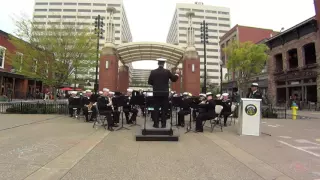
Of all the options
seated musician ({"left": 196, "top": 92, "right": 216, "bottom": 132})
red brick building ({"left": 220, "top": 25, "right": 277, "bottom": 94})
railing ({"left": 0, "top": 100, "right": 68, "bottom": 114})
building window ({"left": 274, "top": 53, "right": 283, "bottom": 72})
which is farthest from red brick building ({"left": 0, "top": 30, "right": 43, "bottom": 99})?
red brick building ({"left": 220, "top": 25, "right": 277, "bottom": 94})

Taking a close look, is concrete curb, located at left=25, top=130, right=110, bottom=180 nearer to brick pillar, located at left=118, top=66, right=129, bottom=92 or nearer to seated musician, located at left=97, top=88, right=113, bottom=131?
seated musician, located at left=97, top=88, right=113, bottom=131

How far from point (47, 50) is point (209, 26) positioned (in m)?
96.2

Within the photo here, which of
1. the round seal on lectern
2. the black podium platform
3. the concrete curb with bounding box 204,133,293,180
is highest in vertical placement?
the round seal on lectern

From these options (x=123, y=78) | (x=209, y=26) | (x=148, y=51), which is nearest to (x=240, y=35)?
(x=148, y=51)

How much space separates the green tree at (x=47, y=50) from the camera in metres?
14.5

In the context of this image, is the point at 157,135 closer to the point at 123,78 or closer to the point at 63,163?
the point at 63,163

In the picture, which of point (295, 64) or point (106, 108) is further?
point (295, 64)

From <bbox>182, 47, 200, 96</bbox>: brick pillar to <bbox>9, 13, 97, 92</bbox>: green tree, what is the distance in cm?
1010

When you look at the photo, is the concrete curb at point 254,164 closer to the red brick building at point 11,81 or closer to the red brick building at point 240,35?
the red brick building at point 11,81

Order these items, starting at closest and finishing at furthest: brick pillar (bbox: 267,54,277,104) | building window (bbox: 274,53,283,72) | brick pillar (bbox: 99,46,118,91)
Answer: brick pillar (bbox: 99,46,118,91)
building window (bbox: 274,53,283,72)
brick pillar (bbox: 267,54,277,104)

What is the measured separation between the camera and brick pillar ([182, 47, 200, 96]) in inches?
834

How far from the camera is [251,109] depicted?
783 centimetres

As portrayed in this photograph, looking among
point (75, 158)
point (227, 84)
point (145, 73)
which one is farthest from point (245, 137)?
point (145, 73)

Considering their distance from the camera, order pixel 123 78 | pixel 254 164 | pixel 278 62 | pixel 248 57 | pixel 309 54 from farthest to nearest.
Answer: pixel 278 62, pixel 309 54, pixel 123 78, pixel 248 57, pixel 254 164
